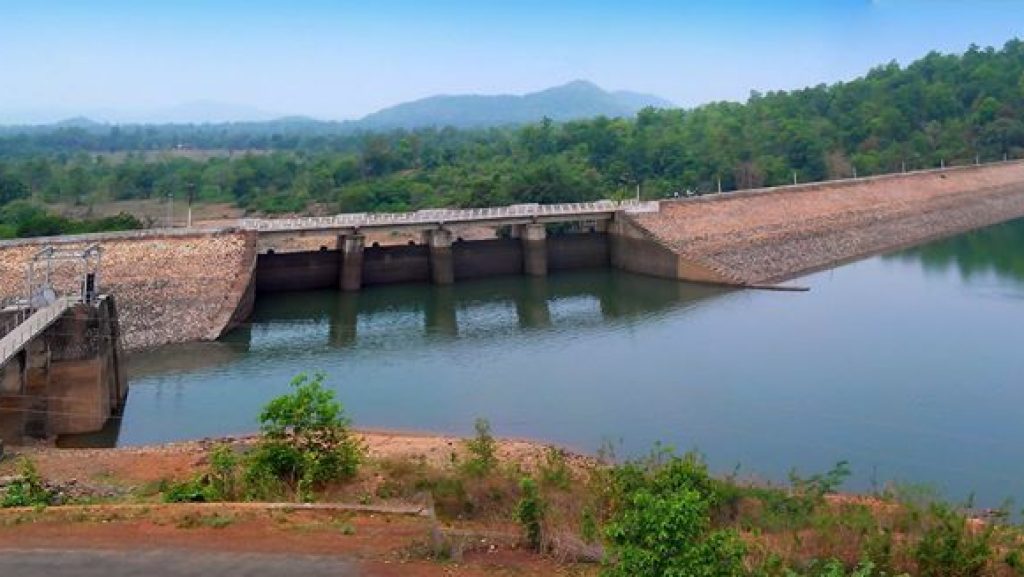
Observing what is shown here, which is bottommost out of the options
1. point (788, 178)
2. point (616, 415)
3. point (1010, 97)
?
point (616, 415)

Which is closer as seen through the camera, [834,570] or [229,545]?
[834,570]

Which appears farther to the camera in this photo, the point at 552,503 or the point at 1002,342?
the point at 1002,342

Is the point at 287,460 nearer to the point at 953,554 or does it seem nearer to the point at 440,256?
the point at 953,554

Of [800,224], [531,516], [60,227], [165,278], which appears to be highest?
[60,227]

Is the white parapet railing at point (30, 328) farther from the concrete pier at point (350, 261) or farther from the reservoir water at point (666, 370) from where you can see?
the concrete pier at point (350, 261)

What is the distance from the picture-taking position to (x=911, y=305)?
34.4 m

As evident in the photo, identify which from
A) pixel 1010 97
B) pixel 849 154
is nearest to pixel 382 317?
pixel 849 154

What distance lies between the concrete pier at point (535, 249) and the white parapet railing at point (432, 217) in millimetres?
594

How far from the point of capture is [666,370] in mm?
26266

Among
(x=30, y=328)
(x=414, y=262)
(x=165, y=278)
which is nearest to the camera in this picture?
(x=30, y=328)

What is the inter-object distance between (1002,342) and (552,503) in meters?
20.0

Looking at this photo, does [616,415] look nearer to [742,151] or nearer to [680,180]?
[680,180]

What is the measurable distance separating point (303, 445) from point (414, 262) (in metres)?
24.3

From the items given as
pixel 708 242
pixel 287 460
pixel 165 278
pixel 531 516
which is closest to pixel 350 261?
pixel 165 278
